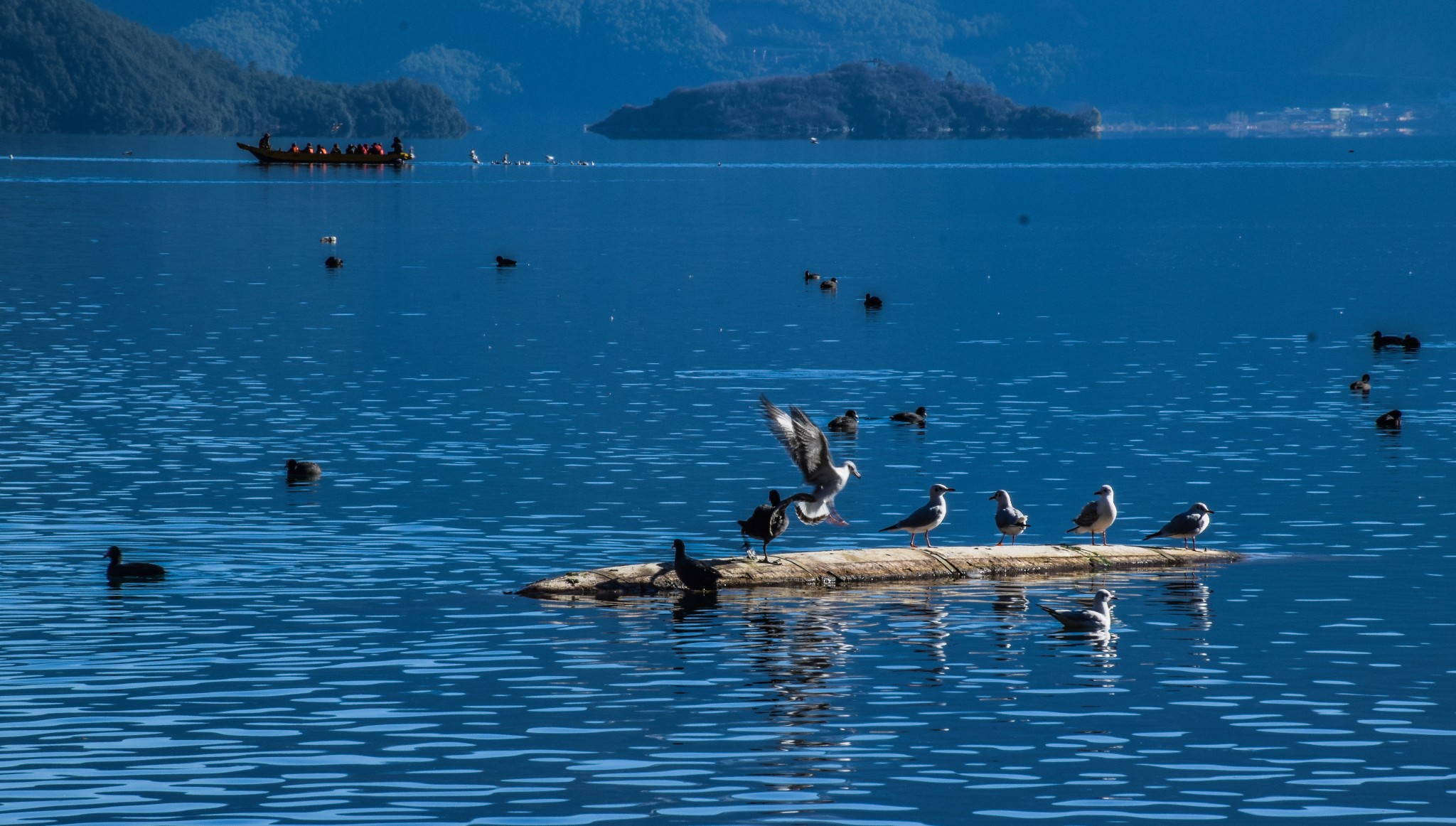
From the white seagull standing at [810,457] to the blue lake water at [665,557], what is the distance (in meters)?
1.37

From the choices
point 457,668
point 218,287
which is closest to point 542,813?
point 457,668

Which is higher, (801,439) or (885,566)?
(801,439)

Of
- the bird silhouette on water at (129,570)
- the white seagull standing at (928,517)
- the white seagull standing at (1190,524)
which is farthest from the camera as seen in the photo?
the white seagull standing at (1190,524)

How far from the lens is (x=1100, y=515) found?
32375 millimetres

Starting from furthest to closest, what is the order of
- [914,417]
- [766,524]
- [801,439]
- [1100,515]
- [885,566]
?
[914,417], [1100,515], [885,566], [766,524], [801,439]

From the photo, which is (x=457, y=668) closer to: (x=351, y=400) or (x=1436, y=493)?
(x=1436, y=493)

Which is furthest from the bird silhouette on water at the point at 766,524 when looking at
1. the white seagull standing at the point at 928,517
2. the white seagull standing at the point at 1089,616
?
the white seagull standing at the point at 1089,616

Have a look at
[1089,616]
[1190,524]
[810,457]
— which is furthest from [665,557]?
[1190,524]

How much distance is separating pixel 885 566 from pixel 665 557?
3717mm

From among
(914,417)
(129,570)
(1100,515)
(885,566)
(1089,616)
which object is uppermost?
(914,417)

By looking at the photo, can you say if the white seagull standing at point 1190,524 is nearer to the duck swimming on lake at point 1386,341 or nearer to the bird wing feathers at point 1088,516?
the bird wing feathers at point 1088,516

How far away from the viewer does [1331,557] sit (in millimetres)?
32938

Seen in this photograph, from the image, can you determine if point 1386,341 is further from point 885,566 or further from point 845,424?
point 885,566

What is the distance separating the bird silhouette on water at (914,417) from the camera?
49.1m
